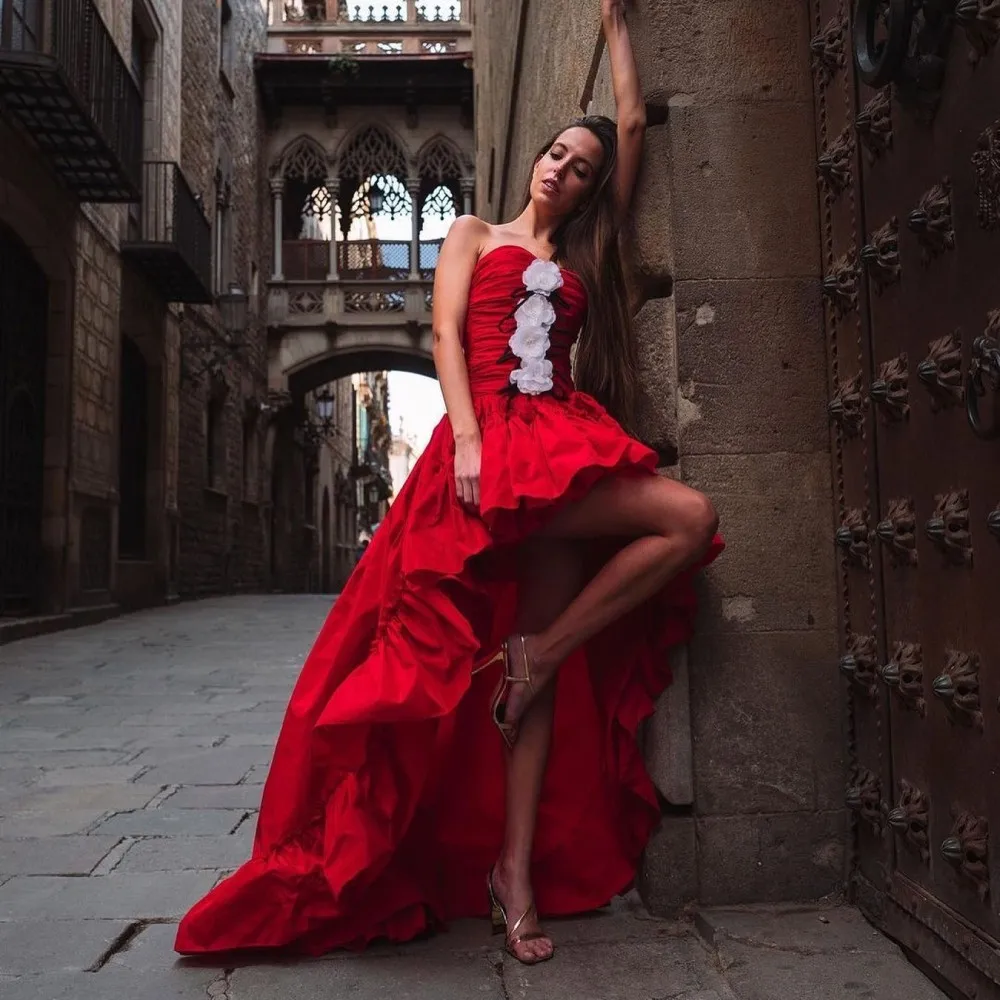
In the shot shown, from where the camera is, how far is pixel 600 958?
215 cm

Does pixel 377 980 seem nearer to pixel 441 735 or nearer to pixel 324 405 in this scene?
pixel 441 735

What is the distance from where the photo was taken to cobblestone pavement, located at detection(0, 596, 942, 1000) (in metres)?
2.01

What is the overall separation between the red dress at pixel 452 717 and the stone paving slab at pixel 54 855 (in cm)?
83

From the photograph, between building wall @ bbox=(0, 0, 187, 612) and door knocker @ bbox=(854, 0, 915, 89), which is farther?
building wall @ bbox=(0, 0, 187, 612)

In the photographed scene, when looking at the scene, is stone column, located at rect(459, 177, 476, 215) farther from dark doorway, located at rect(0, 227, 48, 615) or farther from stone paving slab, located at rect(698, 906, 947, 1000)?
stone paving slab, located at rect(698, 906, 947, 1000)

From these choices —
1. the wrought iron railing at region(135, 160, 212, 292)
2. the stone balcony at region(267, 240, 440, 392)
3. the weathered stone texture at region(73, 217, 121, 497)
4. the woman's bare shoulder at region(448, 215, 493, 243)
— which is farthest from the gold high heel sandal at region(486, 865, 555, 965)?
the stone balcony at region(267, 240, 440, 392)

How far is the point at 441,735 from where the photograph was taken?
2.40 metres

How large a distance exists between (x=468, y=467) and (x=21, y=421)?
9283mm

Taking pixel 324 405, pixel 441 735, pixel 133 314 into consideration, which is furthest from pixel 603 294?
pixel 324 405

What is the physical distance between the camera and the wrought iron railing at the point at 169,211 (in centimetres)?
1373

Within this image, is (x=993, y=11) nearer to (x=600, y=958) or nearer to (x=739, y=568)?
(x=739, y=568)

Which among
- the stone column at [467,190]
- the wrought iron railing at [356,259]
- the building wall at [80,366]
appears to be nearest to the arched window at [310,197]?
the wrought iron railing at [356,259]

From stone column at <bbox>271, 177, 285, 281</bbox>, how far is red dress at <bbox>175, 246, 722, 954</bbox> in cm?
2021

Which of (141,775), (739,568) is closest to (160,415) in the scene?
(141,775)
